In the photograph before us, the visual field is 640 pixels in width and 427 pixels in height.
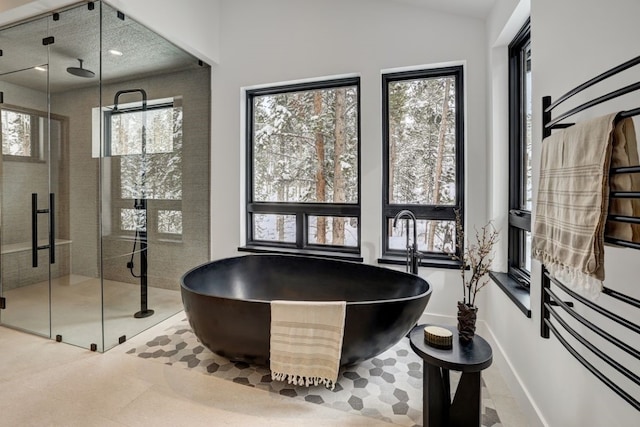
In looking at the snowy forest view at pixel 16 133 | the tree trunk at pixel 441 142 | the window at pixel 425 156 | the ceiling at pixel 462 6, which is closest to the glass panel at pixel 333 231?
the window at pixel 425 156

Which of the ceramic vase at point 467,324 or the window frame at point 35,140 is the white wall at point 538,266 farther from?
the window frame at point 35,140

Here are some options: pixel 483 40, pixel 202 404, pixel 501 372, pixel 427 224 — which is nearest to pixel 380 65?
pixel 483 40

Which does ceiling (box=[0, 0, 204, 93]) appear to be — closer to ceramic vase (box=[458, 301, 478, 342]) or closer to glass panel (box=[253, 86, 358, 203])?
glass panel (box=[253, 86, 358, 203])

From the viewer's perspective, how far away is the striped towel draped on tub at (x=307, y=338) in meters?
1.85

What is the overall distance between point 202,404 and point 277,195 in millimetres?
2117

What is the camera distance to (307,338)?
187 centimetres

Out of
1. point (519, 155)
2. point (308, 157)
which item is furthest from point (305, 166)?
point (519, 155)

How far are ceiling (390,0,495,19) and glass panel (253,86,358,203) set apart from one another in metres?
0.92

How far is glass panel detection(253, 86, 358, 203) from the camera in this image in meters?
3.18

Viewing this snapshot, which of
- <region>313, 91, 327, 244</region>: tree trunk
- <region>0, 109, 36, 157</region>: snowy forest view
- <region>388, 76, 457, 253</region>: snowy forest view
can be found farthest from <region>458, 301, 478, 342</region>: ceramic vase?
<region>0, 109, 36, 157</region>: snowy forest view

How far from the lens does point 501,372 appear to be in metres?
2.19

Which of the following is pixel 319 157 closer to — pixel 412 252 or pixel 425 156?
pixel 425 156

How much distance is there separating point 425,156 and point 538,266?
1557mm

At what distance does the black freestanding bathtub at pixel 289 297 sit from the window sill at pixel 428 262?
0.32 meters
